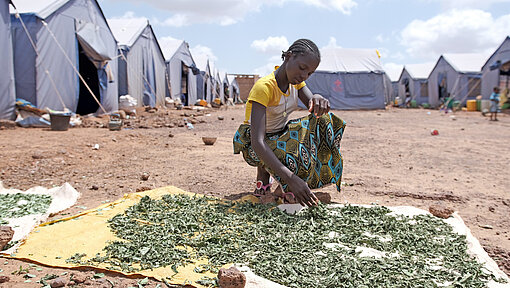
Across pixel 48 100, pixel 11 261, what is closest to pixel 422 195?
pixel 11 261

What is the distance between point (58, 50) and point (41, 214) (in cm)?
711

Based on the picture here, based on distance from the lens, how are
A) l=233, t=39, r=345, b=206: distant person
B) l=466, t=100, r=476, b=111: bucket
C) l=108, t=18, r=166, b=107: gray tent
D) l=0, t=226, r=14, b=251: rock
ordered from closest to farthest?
l=0, t=226, r=14, b=251: rock
l=233, t=39, r=345, b=206: distant person
l=108, t=18, r=166, b=107: gray tent
l=466, t=100, r=476, b=111: bucket

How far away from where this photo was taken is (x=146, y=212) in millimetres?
2461

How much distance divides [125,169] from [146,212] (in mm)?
1942

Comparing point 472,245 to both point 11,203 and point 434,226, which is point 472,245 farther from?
point 11,203

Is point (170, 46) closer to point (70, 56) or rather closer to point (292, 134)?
point (70, 56)

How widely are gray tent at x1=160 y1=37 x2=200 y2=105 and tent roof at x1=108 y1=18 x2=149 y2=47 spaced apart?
102 inches

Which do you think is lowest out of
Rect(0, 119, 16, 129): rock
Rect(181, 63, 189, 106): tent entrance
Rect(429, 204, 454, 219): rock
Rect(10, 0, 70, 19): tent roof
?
Rect(429, 204, 454, 219): rock

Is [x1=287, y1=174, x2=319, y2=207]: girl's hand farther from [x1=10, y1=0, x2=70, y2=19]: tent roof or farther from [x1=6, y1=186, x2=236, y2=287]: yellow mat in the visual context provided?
[x1=10, y1=0, x2=70, y2=19]: tent roof

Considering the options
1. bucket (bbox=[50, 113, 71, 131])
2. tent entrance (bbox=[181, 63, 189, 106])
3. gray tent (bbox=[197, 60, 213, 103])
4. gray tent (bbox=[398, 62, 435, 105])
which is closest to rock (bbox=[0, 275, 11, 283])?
bucket (bbox=[50, 113, 71, 131])

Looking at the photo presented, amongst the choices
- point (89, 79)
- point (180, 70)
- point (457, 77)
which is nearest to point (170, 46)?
point (180, 70)

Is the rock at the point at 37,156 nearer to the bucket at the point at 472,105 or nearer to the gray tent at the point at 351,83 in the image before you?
the gray tent at the point at 351,83

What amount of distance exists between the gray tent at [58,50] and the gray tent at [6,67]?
1.55ft

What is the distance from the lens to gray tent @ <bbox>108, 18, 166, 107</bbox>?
12.2m
